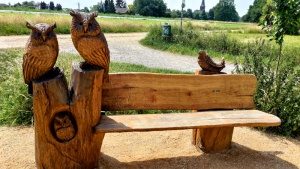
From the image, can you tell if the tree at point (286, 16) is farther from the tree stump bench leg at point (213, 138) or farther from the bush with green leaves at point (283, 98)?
the tree stump bench leg at point (213, 138)

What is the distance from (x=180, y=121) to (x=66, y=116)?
1.01 m

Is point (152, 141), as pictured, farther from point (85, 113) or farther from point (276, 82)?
point (276, 82)

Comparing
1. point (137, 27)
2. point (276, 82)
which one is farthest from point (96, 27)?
point (137, 27)

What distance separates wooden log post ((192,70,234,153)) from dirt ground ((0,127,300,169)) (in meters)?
0.08

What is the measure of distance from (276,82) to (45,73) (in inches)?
124

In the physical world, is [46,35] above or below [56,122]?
above

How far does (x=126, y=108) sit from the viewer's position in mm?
3010

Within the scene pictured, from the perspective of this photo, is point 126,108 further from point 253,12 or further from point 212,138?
point 253,12

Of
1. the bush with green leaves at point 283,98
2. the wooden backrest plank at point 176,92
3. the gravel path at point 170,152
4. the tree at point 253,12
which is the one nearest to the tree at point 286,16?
the bush with green leaves at point 283,98

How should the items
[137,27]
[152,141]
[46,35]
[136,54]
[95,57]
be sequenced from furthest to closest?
[137,27] → [136,54] → [152,141] → [95,57] → [46,35]

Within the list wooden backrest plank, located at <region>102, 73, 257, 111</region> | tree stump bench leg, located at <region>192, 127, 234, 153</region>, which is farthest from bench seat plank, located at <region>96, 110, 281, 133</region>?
tree stump bench leg, located at <region>192, 127, 234, 153</region>

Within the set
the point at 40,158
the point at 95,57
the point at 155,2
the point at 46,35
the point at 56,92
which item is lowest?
the point at 40,158

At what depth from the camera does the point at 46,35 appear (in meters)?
2.42

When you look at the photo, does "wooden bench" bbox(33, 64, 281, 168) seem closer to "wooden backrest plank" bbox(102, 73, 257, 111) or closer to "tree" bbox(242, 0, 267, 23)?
"wooden backrest plank" bbox(102, 73, 257, 111)
